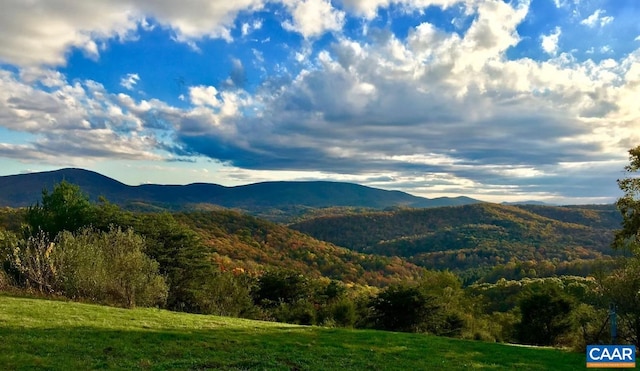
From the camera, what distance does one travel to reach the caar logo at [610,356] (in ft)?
62.4

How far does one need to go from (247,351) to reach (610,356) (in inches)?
663

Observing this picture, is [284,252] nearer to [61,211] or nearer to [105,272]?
[61,211]

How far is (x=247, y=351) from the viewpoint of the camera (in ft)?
52.1

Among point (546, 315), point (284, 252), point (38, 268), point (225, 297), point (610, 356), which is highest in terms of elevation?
point (38, 268)

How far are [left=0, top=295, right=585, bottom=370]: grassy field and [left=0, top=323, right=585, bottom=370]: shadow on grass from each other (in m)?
0.03

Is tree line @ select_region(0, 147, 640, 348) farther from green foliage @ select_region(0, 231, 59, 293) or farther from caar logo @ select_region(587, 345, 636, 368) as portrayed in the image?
caar logo @ select_region(587, 345, 636, 368)

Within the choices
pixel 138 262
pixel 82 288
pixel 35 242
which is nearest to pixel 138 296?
pixel 138 262

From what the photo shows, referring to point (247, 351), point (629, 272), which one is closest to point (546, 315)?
point (629, 272)

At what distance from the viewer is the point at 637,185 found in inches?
910

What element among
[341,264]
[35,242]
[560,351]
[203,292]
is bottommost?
[341,264]

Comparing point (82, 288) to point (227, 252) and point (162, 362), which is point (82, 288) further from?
point (227, 252)

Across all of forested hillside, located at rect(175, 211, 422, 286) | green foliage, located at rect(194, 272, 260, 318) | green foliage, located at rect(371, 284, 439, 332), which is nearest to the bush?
green foliage, located at rect(194, 272, 260, 318)

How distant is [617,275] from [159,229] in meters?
45.9

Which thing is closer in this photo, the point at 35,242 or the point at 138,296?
the point at 35,242
